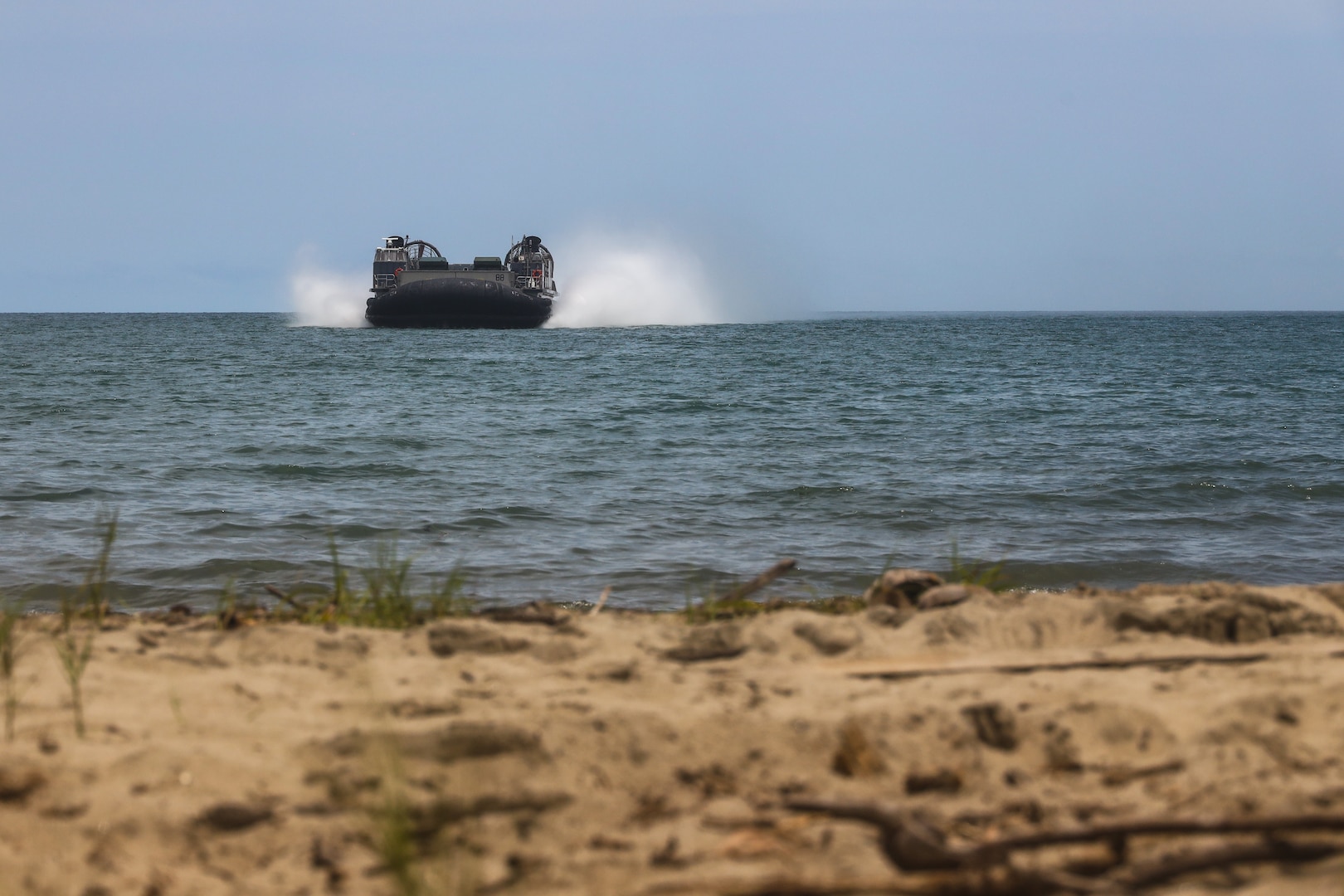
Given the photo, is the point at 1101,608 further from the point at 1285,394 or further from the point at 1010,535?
the point at 1285,394

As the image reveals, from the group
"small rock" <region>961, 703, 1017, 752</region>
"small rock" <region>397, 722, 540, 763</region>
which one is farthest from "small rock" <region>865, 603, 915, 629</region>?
"small rock" <region>397, 722, 540, 763</region>

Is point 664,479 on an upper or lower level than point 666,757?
lower

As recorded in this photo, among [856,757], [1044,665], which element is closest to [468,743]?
[856,757]

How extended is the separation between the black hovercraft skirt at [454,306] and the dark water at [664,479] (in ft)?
79.9

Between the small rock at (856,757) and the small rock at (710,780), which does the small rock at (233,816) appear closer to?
the small rock at (710,780)

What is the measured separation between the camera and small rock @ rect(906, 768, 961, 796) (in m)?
2.33

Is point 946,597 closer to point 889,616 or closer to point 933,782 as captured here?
point 889,616

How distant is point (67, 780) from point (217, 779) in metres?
0.31

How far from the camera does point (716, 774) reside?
241cm

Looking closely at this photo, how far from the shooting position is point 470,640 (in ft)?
11.5

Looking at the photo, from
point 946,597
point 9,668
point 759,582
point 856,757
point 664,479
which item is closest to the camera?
point 856,757

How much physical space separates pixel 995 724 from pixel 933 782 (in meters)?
0.40

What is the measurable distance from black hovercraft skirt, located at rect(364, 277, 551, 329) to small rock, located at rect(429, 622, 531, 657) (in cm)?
4539

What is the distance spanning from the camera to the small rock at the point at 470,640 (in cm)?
347
